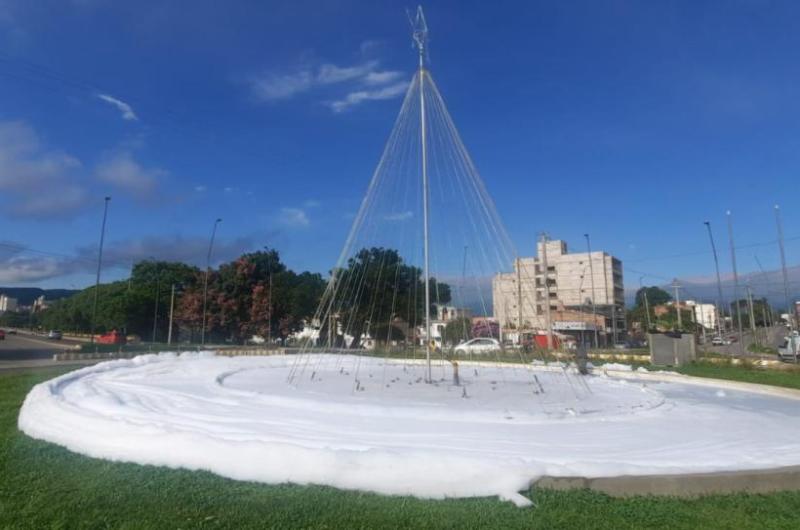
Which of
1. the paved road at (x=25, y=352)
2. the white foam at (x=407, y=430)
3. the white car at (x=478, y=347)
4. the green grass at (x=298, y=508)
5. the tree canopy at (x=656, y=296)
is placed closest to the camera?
the green grass at (x=298, y=508)

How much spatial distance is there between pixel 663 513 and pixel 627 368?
15070 mm

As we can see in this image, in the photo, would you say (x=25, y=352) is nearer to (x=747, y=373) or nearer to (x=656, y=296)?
(x=747, y=373)

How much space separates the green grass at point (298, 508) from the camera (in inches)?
165

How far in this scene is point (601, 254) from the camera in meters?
72.4

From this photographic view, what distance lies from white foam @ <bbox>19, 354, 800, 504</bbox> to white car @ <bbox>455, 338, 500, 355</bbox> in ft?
38.4

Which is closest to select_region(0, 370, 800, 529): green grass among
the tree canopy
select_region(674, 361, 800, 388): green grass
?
select_region(674, 361, 800, 388): green grass

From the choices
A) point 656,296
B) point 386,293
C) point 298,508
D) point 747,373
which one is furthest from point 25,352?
point 656,296

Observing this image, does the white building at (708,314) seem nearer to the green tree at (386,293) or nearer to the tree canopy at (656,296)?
the tree canopy at (656,296)

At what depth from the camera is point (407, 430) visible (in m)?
6.75

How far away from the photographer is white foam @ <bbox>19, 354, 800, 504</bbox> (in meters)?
4.97

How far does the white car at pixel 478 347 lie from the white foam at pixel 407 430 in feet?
38.4

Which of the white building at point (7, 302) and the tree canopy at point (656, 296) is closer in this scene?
the tree canopy at point (656, 296)

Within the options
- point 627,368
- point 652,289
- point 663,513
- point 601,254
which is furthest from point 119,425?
point 652,289

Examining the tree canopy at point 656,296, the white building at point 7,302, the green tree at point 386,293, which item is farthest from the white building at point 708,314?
the white building at point 7,302
